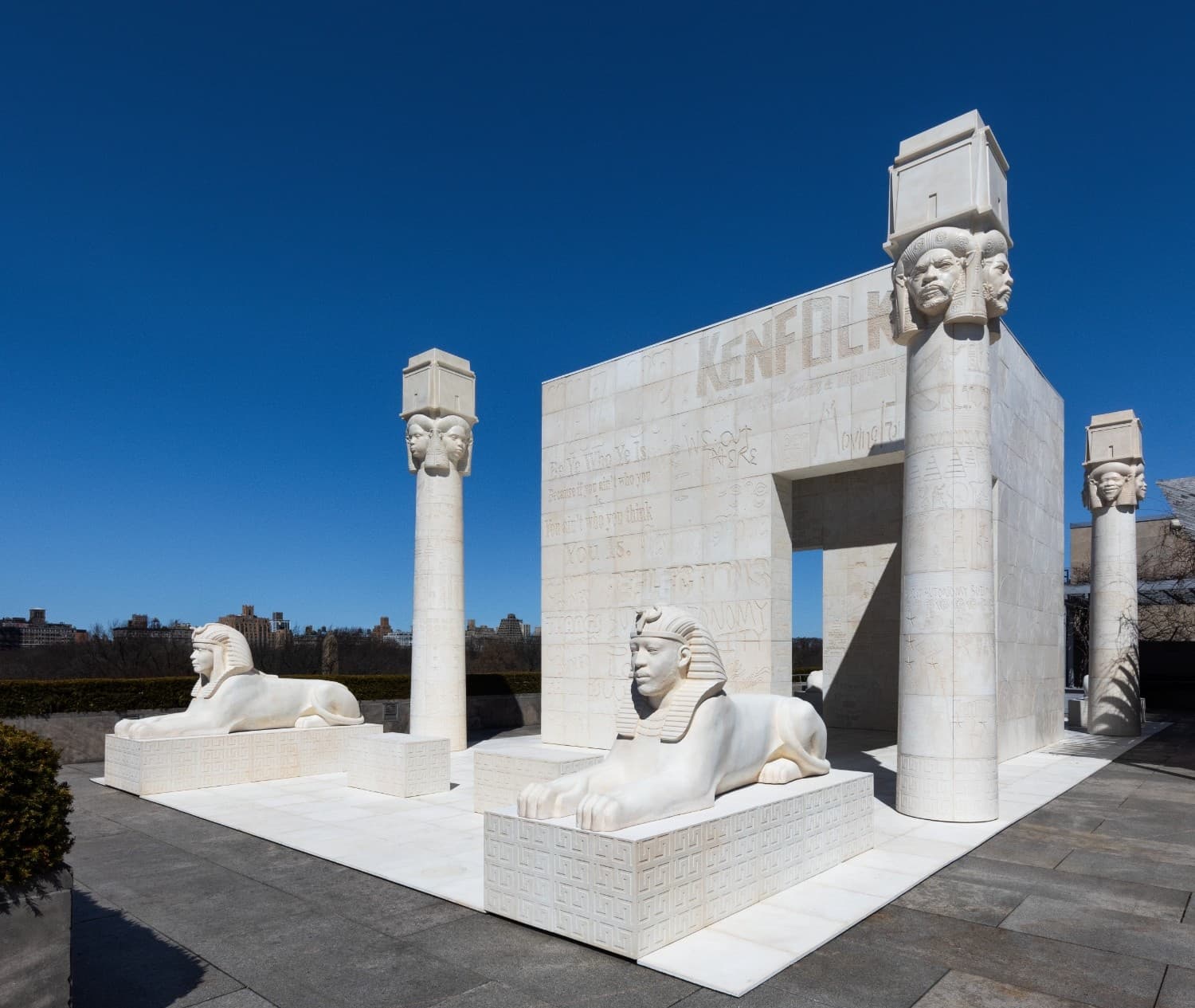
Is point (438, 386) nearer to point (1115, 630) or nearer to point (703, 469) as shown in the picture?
point (703, 469)

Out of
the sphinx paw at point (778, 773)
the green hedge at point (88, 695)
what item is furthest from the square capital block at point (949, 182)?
the green hedge at point (88, 695)

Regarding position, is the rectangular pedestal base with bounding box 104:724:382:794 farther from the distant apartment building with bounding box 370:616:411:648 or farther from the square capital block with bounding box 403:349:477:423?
the distant apartment building with bounding box 370:616:411:648

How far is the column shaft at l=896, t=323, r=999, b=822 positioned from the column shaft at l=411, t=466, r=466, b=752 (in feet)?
29.5

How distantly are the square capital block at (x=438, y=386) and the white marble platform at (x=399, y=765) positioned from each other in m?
7.31

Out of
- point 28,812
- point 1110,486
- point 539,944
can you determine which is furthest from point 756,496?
point 28,812

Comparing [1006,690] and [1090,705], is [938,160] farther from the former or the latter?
[1090,705]

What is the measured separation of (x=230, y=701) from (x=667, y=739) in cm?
809

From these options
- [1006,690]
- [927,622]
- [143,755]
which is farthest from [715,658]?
[1006,690]

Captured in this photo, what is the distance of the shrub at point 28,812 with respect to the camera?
359cm

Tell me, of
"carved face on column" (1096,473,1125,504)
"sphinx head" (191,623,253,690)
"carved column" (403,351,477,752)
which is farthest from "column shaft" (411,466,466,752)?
"carved face on column" (1096,473,1125,504)

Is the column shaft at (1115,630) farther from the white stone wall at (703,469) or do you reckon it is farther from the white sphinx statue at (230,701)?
the white sphinx statue at (230,701)

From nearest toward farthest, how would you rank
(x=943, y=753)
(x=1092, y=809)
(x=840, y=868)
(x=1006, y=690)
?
(x=840, y=868) < (x=943, y=753) < (x=1092, y=809) < (x=1006, y=690)

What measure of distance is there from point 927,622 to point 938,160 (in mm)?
5234

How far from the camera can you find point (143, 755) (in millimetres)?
10484
